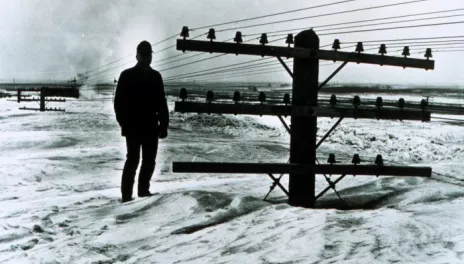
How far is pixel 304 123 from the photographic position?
201 inches

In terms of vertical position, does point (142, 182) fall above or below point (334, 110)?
below

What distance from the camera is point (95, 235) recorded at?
3.68m

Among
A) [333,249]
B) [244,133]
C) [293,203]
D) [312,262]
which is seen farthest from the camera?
[244,133]

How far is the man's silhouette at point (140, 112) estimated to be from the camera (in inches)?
197

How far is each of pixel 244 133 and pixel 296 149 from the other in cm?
1449

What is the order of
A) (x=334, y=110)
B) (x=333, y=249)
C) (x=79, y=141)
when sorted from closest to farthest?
(x=333, y=249), (x=334, y=110), (x=79, y=141)

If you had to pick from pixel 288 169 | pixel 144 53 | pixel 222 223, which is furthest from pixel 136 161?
pixel 288 169

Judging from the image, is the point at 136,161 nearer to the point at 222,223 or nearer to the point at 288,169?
the point at 222,223

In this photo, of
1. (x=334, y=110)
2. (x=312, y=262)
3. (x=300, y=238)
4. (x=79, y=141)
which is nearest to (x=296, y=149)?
(x=334, y=110)

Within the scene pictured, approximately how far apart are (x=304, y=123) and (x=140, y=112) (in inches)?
81.6

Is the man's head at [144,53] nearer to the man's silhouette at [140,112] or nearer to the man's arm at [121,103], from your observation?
the man's silhouette at [140,112]

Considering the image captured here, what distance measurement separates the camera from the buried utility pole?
4848 millimetres

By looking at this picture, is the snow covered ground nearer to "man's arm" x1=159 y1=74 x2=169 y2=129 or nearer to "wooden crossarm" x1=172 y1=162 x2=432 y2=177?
"wooden crossarm" x1=172 y1=162 x2=432 y2=177

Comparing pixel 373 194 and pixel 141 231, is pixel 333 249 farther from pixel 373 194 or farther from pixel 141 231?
pixel 373 194
